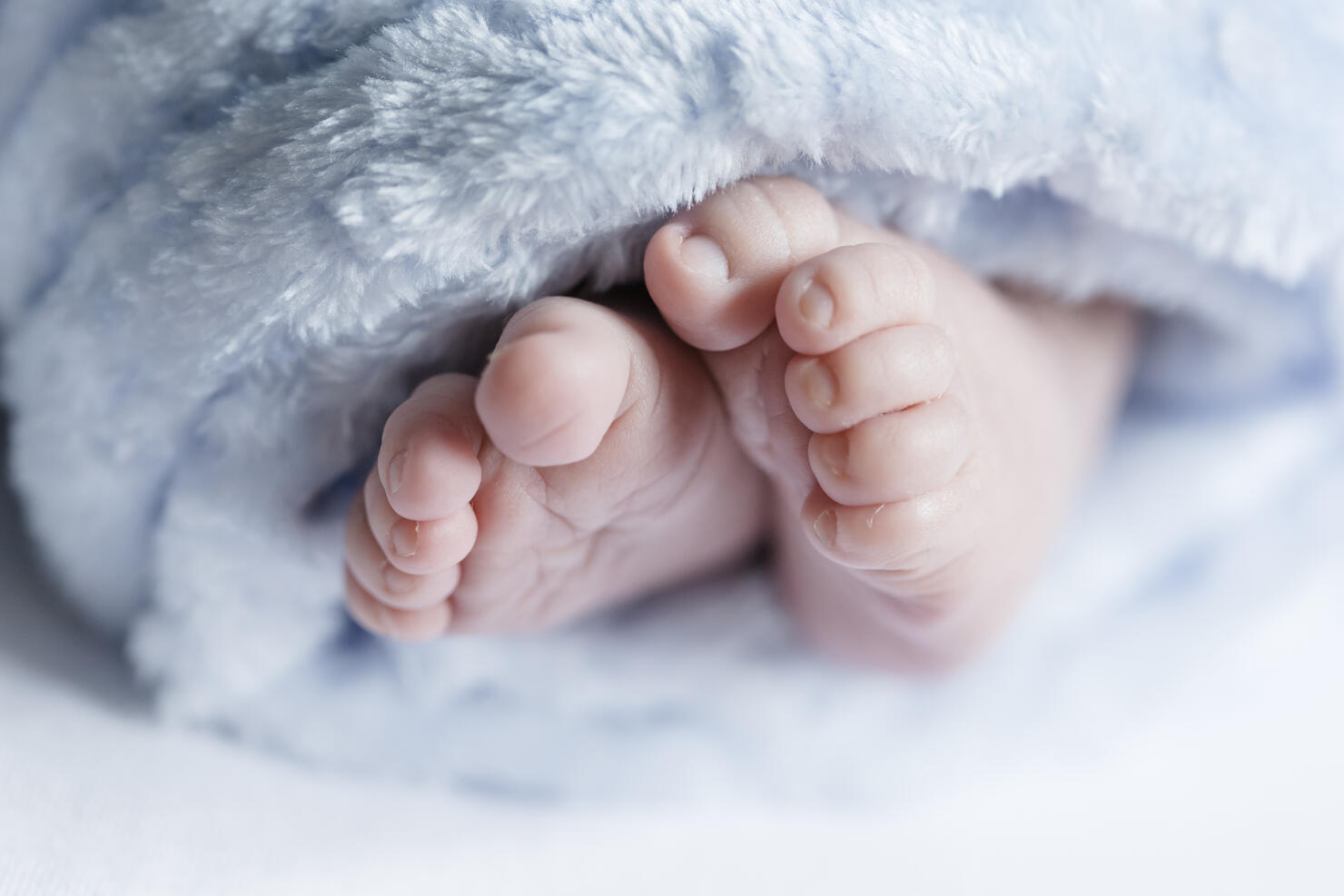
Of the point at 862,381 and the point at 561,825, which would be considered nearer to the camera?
the point at 862,381

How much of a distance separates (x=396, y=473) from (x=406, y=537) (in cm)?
3

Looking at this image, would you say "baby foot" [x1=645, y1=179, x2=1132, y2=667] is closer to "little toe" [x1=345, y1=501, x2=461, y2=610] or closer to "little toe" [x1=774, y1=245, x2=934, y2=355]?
"little toe" [x1=774, y1=245, x2=934, y2=355]

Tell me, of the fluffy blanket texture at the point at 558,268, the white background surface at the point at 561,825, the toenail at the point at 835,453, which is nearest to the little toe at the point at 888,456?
the toenail at the point at 835,453

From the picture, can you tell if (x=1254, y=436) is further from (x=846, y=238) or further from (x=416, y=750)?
(x=416, y=750)

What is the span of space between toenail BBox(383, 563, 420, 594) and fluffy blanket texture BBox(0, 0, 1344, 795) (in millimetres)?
80

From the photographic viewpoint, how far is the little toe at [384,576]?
0.47 m

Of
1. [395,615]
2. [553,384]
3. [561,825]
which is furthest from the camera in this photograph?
[561,825]

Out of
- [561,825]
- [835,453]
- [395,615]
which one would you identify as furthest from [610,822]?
[835,453]

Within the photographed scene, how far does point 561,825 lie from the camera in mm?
598

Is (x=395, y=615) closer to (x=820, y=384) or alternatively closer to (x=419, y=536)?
(x=419, y=536)

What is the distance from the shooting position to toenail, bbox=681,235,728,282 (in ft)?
1.37

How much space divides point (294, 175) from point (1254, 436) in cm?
67

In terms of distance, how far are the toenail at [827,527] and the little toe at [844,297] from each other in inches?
2.7

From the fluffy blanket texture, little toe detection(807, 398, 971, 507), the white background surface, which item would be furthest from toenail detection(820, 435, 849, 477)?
the white background surface
